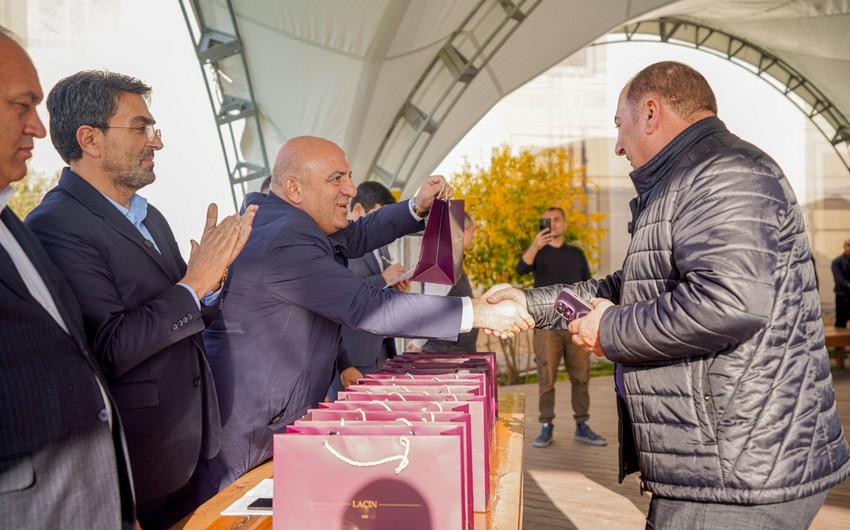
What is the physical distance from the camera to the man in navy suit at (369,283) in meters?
3.90

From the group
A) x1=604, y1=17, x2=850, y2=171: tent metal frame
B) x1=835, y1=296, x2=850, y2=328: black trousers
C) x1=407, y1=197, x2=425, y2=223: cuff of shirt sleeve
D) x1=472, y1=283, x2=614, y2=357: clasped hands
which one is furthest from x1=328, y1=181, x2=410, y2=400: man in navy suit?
x1=604, y1=17, x2=850, y2=171: tent metal frame

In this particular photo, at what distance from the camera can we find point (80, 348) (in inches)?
54.9

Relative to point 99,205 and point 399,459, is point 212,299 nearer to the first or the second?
point 99,205

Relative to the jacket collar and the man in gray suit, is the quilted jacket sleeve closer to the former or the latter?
the jacket collar

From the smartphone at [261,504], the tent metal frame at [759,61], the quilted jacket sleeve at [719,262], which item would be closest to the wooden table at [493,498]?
the smartphone at [261,504]

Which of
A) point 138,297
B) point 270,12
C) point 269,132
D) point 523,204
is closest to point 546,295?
point 138,297

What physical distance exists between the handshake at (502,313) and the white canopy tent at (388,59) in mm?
5694

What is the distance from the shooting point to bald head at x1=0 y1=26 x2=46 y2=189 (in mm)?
1364

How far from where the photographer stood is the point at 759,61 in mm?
19625

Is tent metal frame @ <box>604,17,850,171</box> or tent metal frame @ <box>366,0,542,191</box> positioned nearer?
tent metal frame @ <box>366,0,542,191</box>

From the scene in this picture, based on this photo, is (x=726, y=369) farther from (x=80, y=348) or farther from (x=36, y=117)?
(x=36, y=117)

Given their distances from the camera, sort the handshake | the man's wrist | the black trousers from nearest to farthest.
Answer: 1. the handshake
2. the man's wrist
3. the black trousers

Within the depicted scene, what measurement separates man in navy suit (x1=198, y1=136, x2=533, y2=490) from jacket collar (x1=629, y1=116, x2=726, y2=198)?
2.61 feet

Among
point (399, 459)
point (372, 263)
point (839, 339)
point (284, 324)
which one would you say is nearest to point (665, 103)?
point (399, 459)
